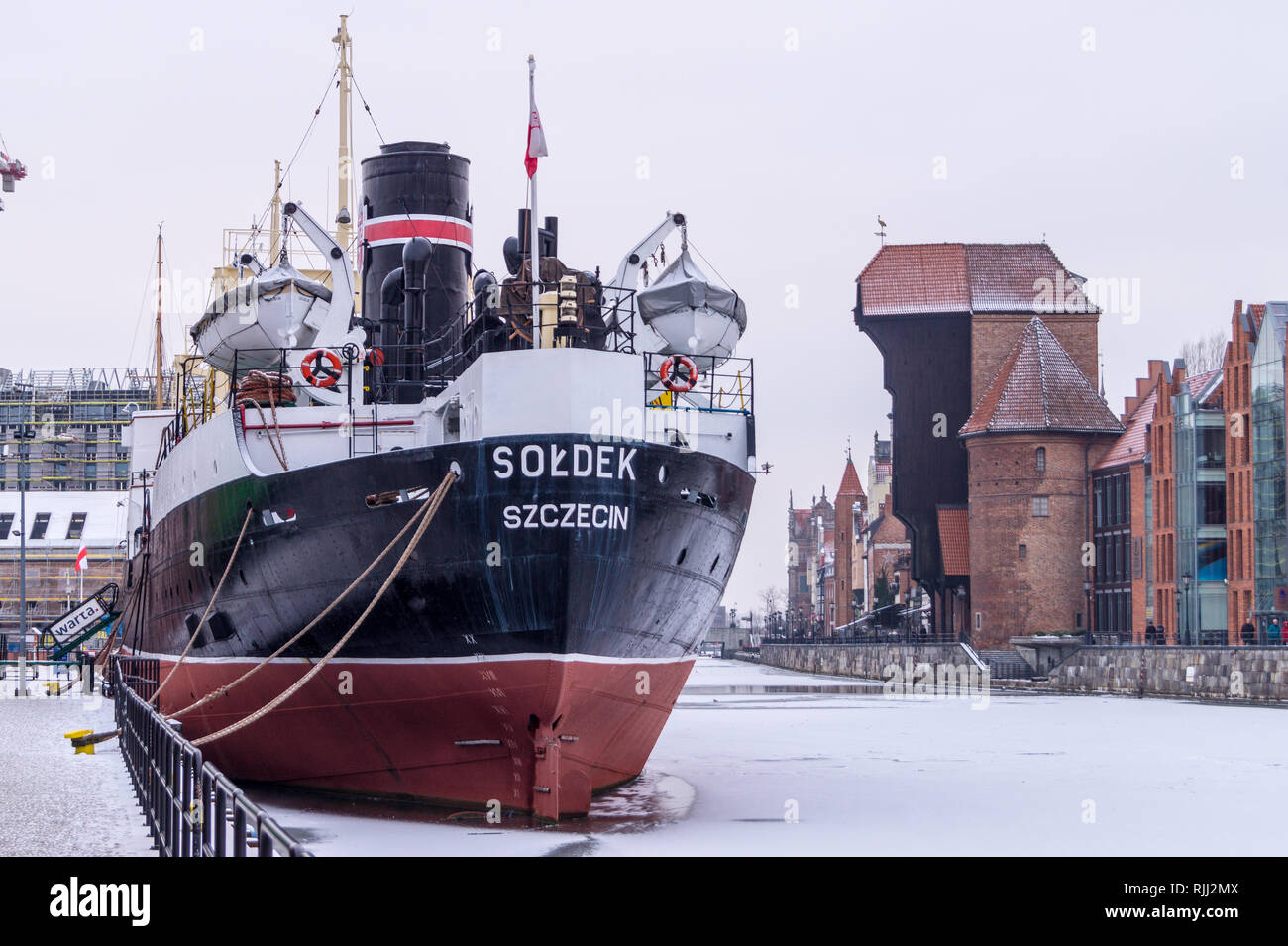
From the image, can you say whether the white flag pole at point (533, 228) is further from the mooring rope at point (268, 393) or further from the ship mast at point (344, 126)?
the ship mast at point (344, 126)

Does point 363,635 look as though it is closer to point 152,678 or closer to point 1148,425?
point 152,678

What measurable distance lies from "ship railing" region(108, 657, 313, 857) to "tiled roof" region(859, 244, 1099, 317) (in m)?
61.3

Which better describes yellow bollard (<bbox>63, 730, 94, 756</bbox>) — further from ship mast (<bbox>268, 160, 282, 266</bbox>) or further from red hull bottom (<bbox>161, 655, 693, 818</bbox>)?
ship mast (<bbox>268, 160, 282, 266</bbox>)

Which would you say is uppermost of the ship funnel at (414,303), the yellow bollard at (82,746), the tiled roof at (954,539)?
the ship funnel at (414,303)

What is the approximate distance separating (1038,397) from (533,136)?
5711 cm

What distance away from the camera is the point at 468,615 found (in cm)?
1670

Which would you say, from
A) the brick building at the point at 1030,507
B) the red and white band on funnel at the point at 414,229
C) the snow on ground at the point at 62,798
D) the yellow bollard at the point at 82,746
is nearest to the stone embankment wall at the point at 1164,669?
the brick building at the point at 1030,507

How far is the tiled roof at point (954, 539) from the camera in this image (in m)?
73.7

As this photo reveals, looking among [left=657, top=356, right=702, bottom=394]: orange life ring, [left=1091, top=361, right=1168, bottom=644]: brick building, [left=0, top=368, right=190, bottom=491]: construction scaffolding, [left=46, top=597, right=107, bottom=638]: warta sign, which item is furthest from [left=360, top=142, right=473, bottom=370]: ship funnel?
[left=0, top=368, right=190, bottom=491]: construction scaffolding

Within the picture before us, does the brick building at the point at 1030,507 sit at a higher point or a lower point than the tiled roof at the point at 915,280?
lower

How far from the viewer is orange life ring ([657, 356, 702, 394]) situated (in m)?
19.8

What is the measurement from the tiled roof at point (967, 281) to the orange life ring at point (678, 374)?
56.4 m

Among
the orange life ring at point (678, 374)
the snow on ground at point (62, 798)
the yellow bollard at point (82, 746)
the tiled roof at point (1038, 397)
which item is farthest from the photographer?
the tiled roof at point (1038, 397)

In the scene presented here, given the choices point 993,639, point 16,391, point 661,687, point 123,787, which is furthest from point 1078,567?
point 16,391
